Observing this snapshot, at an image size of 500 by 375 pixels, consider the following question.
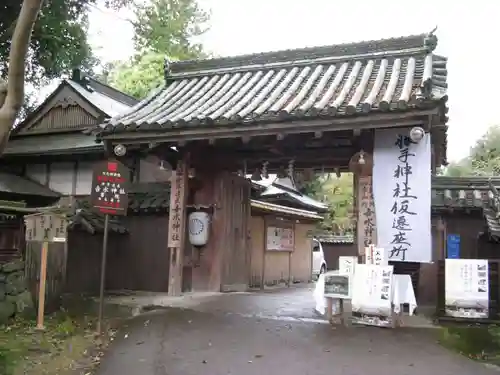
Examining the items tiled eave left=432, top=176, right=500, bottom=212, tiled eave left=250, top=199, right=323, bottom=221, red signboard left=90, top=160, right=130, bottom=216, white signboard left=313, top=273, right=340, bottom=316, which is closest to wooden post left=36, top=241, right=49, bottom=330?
red signboard left=90, top=160, right=130, bottom=216

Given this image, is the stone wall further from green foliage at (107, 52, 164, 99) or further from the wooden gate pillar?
green foliage at (107, 52, 164, 99)

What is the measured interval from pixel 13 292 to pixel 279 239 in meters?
11.6

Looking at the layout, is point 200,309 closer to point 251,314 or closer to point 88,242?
point 251,314

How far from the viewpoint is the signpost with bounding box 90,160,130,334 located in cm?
833

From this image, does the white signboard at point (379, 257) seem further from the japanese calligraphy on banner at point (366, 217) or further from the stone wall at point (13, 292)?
the stone wall at point (13, 292)

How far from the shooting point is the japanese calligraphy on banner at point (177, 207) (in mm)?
11578

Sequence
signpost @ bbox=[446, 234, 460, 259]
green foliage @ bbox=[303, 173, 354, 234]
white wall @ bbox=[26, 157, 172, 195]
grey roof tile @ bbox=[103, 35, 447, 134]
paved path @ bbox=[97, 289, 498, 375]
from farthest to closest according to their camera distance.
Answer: green foliage @ bbox=[303, 173, 354, 234] → white wall @ bbox=[26, 157, 172, 195] → signpost @ bbox=[446, 234, 460, 259] → grey roof tile @ bbox=[103, 35, 447, 134] → paved path @ bbox=[97, 289, 498, 375]

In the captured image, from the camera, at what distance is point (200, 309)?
1007 centimetres

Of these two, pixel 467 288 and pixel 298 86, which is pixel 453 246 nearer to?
pixel 467 288

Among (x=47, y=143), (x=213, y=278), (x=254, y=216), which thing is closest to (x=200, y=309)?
(x=213, y=278)

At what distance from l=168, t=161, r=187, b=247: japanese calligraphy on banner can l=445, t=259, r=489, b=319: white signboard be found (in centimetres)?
575

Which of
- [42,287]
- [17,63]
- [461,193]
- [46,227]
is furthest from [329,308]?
[17,63]

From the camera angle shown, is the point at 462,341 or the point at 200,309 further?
the point at 200,309

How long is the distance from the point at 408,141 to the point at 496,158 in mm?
28248
